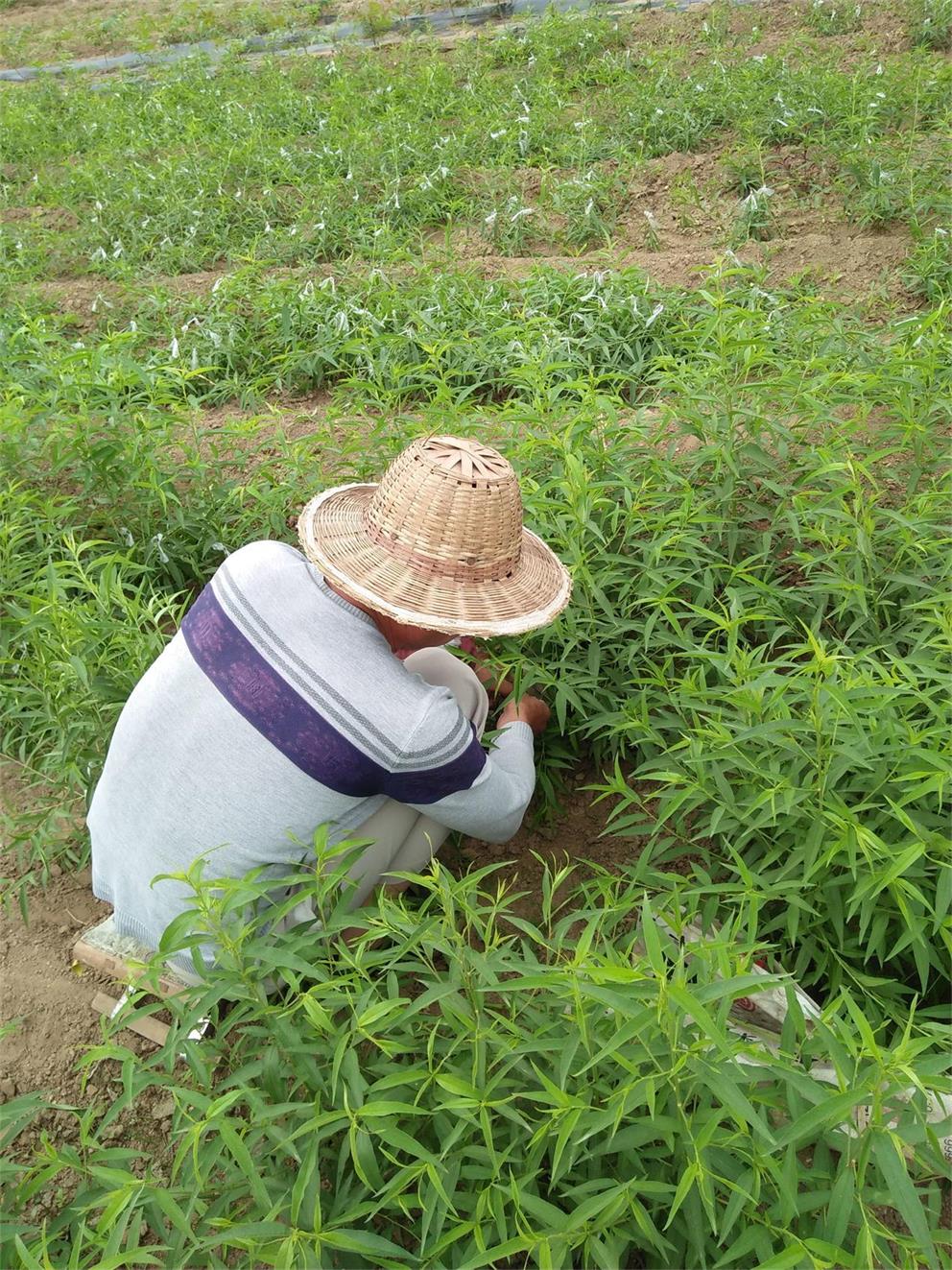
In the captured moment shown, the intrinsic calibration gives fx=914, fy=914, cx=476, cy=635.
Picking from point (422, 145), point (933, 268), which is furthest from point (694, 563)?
point (422, 145)

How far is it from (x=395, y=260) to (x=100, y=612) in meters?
3.20

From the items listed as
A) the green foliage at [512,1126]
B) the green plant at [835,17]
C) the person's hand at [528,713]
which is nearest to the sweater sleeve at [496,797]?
the person's hand at [528,713]

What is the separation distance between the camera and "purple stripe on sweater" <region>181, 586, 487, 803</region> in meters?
1.66

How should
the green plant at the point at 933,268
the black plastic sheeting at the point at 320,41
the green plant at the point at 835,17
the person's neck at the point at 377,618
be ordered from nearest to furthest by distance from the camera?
the person's neck at the point at 377,618
the green plant at the point at 933,268
the green plant at the point at 835,17
the black plastic sheeting at the point at 320,41

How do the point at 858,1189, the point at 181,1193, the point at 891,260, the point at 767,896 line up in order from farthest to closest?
1. the point at 891,260
2. the point at 767,896
3. the point at 181,1193
4. the point at 858,1189

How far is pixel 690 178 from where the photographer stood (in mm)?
5258

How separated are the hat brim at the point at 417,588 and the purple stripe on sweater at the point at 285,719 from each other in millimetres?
214

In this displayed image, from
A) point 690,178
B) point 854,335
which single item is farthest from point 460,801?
point 690,178

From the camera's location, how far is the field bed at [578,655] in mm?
1343

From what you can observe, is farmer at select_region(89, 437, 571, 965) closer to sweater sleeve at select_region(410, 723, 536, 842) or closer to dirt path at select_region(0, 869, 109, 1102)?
sweater sleeve at select_region(410, 723, 536, 842)

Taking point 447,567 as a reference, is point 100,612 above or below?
below

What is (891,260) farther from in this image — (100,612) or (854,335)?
(100,612)

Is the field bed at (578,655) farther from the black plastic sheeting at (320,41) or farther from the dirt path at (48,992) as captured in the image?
the black plastic sheeting at (320,41)

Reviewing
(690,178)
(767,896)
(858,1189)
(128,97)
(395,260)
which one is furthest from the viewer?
(128,97)
